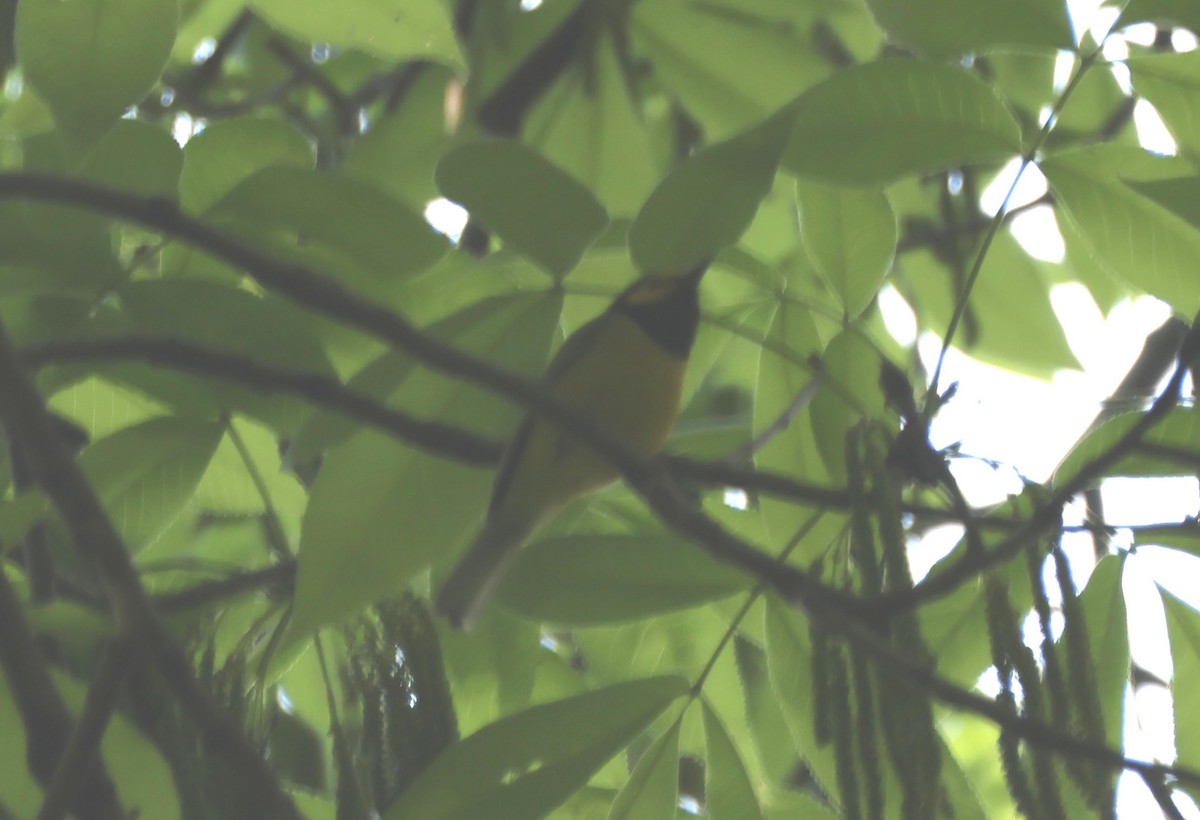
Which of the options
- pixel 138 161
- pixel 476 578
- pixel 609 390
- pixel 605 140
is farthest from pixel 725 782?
pixel 605 140

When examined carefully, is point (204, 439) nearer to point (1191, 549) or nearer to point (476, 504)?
point (476, 504)

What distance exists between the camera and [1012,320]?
2611 mm

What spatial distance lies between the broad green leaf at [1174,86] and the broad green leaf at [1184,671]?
0.54m

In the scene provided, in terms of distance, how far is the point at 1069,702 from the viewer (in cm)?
121

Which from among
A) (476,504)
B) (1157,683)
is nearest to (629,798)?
(476,504)

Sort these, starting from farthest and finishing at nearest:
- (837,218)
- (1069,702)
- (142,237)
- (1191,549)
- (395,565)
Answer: (142,237)
(837,218)
(1191,549)
(395,565)
(1069,702)

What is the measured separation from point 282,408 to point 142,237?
1.50 ft

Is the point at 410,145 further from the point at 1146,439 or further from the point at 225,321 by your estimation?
the point at 1146,439

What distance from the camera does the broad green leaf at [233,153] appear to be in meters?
1.60

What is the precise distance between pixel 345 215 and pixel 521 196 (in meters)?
0.24

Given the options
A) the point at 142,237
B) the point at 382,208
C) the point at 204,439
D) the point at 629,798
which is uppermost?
the point at 142,237

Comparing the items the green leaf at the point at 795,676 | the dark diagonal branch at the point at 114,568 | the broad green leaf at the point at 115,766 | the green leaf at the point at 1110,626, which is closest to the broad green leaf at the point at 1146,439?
the green leaf at the point at 1110,626

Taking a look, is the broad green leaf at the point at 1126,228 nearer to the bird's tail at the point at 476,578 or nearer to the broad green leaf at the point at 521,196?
the broad green leaf at the point at 521,196

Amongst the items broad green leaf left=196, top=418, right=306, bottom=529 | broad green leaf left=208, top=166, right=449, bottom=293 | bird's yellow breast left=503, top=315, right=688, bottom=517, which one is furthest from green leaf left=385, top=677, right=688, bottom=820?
bird's yellow breast left=503, top=315, right=688, bottom=517
